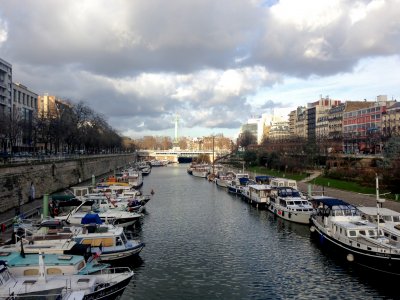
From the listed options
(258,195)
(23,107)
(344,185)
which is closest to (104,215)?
(258,195)

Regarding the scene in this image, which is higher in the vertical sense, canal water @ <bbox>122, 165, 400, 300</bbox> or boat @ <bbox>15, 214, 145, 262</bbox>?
boat @ <bbox>15, 214, 145, 262</bbox>

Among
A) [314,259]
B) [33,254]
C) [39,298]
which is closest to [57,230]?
[33,254]

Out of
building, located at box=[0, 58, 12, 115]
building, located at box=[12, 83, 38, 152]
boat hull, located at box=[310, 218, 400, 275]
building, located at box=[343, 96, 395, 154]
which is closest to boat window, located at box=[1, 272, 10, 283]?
boat hull, located at box=[310, 218, 400, 275]

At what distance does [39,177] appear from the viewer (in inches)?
2559

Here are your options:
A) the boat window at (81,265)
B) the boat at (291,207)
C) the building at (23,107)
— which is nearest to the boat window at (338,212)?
the boat at (291,207)

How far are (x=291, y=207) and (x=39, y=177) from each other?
38.1 m

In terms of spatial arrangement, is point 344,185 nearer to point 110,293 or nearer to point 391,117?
point 110,293

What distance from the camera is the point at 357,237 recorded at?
34.9 m

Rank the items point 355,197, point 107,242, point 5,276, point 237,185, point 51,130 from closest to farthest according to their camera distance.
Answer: point 5,276 → point 107,242 → point 355,197 → point 237,185 → point 51,130

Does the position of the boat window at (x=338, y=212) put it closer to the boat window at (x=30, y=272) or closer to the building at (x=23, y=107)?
the boat window at (x=30, y=272)

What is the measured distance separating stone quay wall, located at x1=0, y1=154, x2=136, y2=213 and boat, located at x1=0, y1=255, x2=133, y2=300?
2728cm

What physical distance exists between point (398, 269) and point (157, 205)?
42.2 meters

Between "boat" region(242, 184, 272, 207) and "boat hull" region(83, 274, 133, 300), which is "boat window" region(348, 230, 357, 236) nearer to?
"boat hull" region(83, 274, 133, 300)

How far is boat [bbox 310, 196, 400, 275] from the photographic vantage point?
30750 millimetres
